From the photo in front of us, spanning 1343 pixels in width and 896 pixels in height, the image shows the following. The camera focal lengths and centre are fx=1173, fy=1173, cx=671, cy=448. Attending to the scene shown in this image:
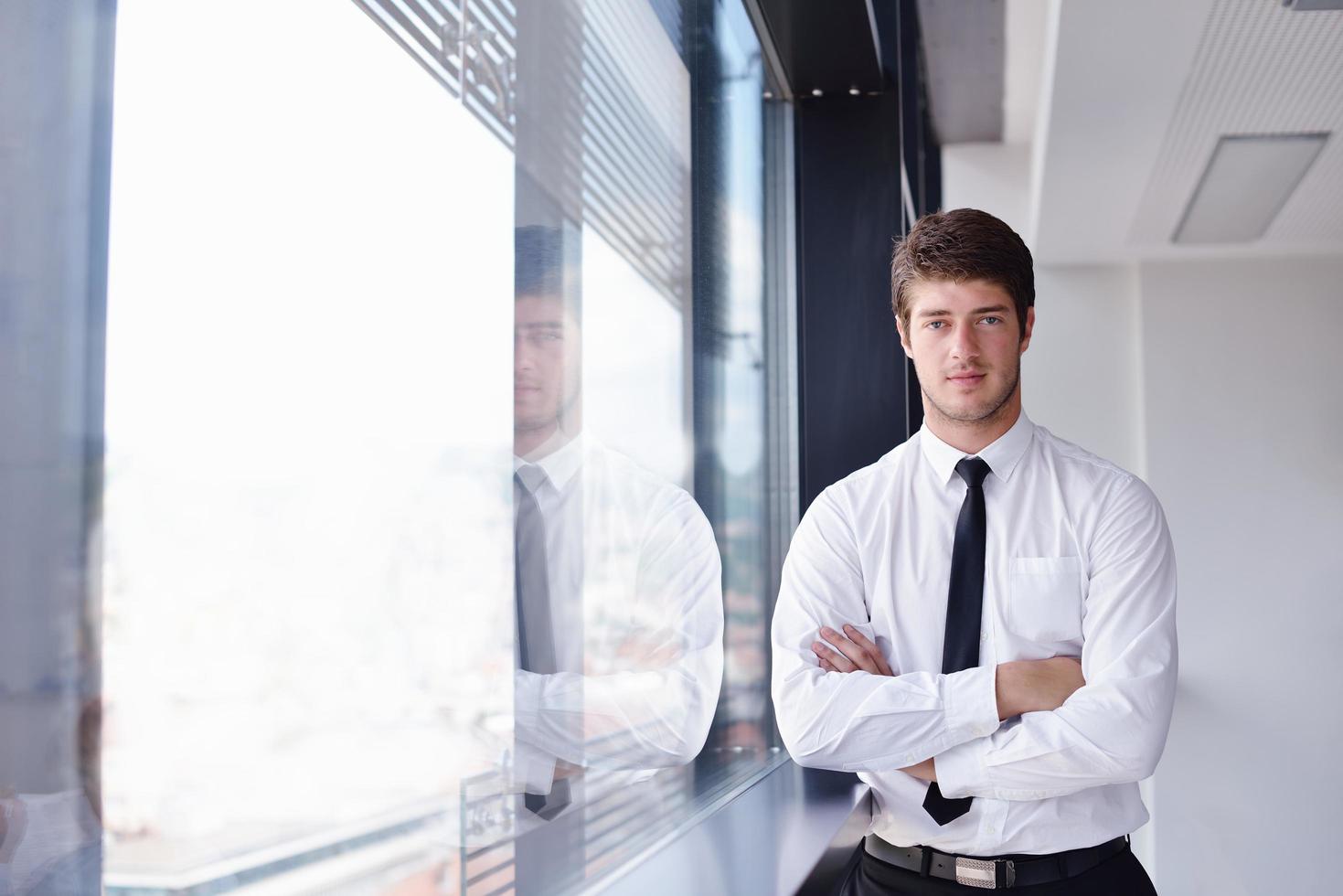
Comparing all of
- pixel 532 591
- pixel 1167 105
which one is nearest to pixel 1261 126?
pixel 1167 105

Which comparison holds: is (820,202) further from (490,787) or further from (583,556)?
(490,787)

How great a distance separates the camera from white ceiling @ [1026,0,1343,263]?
2941mm

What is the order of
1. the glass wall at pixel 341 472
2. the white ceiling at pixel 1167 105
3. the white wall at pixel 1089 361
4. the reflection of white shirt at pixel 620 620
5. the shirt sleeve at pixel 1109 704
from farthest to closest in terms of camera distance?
the white wall at pixel 1089 361 < the white ceiling at pixel 1167 105 < the shirt sleeve at pixel 1109 704 < the reflection of white shirt at pixel 620 620 < the glass wall at pixel 341 472

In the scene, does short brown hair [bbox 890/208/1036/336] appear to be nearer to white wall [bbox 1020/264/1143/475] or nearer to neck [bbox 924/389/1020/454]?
neck [bbox 924/389/1020/454]

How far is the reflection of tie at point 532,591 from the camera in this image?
3.97 feet

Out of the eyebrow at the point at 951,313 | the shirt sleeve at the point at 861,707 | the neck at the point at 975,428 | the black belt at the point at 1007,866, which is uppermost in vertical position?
the eyebrow at the point at 951,313

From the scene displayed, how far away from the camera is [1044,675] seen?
1.84 metres

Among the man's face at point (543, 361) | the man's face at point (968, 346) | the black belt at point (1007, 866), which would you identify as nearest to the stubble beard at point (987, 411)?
the man's face at point (968, 346)

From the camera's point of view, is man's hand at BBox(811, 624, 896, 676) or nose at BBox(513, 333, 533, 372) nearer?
nose at BBox(513, 333, 533, 372)

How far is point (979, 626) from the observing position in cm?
192

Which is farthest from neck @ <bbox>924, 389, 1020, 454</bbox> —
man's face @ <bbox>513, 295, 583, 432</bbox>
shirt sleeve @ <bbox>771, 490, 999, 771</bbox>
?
man's face @ <bbox>513, 295, 583, 432</bbox>

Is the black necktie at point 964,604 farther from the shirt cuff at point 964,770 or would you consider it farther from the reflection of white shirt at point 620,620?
the reflection of white shirt at point 620,620

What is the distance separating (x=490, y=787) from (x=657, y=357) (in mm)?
903

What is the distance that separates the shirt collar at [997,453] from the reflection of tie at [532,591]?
100 centimetres
